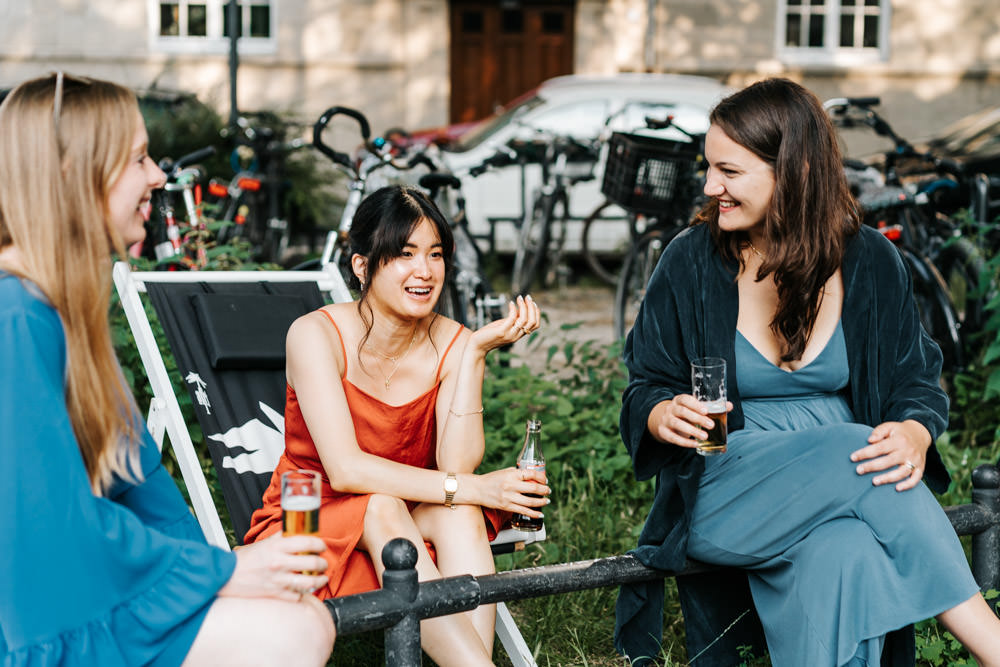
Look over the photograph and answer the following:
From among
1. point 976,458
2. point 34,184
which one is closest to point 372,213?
point 34,184

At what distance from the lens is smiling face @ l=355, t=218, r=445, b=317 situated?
2875 millimetres

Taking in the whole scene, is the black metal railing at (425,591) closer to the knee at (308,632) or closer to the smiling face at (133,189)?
the knee at (308,632)

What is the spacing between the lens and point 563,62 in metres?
15.1

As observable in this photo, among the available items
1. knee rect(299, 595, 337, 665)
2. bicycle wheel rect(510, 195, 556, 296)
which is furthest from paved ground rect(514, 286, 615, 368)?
knee rect(299, 595, 337, 665)

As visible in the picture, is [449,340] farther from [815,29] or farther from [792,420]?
[815,29]

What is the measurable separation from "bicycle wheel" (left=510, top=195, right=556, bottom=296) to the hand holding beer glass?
6430mm

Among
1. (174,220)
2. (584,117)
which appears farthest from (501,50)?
(174,220)

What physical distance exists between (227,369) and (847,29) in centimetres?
1411

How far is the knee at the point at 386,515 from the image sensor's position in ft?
8.55

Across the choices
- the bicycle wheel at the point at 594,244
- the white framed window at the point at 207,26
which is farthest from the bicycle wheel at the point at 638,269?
the white framed window at the point at 207,26

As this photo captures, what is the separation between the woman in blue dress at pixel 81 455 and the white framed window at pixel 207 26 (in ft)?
45.0

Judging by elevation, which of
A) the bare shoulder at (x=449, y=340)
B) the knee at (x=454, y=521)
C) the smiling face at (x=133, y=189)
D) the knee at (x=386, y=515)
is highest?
the smiling face at (x=133, y=189)

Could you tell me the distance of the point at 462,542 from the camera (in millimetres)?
2666

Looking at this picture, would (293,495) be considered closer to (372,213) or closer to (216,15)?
(372,213)
